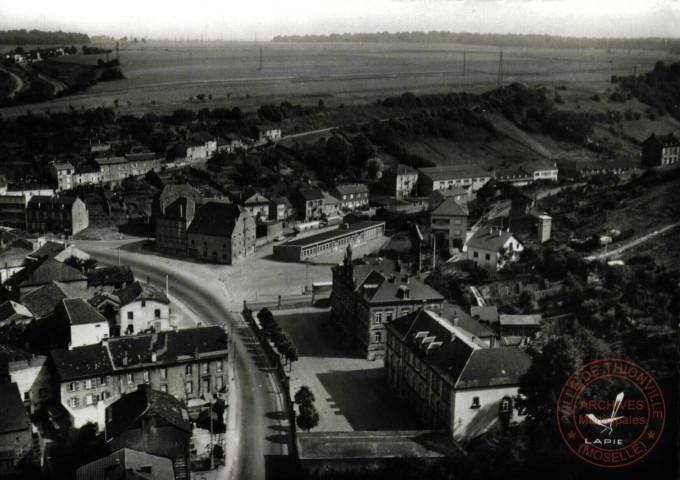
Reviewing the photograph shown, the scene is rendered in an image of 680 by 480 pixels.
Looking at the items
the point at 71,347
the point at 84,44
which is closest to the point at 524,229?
the point at 71,347

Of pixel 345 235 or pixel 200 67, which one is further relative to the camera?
pixel 200 67

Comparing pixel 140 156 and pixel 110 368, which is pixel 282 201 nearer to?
pixel 140 156

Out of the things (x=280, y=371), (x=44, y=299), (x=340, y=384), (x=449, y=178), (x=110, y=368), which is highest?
(x=449, y=178)

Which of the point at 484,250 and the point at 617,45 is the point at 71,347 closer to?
the point at 484,250

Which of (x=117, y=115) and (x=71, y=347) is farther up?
(x=117, y=115)

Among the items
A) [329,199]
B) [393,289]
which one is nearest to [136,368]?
[393,289]

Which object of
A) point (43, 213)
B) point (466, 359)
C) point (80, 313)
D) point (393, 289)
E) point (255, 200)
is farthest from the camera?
point (255, 200)
